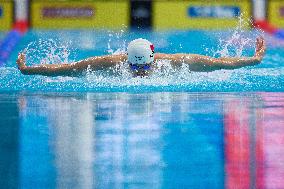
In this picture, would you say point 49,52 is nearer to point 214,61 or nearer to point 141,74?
point 141,74

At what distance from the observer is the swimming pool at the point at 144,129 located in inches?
137

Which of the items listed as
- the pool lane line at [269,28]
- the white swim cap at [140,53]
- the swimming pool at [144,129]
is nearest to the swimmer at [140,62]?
the white swim cap at [140,53]

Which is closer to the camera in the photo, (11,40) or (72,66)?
(72,66)

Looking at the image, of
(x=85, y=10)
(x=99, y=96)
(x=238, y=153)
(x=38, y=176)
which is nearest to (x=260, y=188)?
Result: (x=238, y=153)

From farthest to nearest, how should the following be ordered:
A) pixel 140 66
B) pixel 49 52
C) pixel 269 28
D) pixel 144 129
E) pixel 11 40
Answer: pixel 269 28 < pixel 11 40 < pixel 49 52 < pixel 140 66 < pixel 144 129

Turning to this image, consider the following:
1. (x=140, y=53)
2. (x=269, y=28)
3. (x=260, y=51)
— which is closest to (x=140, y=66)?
(x=140, y=53)

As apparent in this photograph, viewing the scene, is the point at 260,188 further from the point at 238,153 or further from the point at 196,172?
the point at 238,153

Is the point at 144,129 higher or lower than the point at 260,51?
lower

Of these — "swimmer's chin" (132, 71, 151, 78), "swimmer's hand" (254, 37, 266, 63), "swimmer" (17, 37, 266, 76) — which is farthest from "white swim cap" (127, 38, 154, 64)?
"swimmer's hand" (254, 37, 266, 63)

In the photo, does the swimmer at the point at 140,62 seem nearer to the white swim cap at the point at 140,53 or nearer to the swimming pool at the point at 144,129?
the white swim cap at the point at 140,53

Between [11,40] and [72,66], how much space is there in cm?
433

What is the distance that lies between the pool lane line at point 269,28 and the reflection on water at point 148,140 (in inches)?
Result: 202

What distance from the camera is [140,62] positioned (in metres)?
5.71

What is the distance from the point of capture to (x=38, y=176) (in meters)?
3.47
